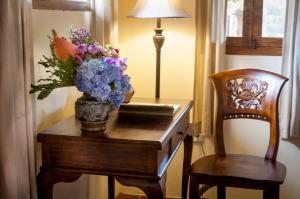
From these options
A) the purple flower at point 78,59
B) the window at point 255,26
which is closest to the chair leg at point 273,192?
the window at point 255,26

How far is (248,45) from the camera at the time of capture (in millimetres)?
2852

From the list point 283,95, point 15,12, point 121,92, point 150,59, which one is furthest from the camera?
point 150,59

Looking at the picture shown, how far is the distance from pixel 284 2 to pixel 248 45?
34 centimetres

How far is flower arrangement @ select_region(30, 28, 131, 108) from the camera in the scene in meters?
1.61

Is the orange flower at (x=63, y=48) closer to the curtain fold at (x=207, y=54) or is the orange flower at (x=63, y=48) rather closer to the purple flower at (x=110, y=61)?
the purple flower at (x=110, y=61)

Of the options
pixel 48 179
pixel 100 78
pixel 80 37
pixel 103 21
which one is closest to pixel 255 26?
pixel 103 21

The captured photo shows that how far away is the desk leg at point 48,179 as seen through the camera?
1.74 meters

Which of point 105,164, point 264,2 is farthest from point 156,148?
point 264,2

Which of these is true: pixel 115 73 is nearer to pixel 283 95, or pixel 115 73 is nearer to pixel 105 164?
pixel 105 164

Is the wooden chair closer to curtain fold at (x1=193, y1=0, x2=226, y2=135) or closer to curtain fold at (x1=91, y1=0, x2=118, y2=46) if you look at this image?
curtain fold at (x1=193, y1=0, x2=226, y2=135)

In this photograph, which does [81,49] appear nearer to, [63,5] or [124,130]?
[124,130]

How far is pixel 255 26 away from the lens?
2852 mm

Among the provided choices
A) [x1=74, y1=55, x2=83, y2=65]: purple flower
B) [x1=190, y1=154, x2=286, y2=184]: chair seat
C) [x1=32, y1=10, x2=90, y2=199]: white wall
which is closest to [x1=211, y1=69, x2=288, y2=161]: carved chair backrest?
[x1=190, y1=154, x2=286, y2=184]: chair seat

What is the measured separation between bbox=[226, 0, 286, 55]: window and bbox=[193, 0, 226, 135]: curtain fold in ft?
0.42
